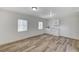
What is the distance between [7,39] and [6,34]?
2.9 inches

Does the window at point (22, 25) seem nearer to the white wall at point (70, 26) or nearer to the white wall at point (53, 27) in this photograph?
the white wall at point (53, 27)

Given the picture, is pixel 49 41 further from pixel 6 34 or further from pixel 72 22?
pixel 6 34

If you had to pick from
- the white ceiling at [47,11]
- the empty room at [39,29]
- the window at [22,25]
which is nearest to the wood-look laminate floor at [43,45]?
the empty room at [39,29]

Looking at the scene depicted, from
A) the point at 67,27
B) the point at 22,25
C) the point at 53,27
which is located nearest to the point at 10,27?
the point at 22,25

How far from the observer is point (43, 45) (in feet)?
3.90

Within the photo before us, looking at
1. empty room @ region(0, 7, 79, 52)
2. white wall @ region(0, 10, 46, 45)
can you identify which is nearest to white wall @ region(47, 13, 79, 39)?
empty room @ region(0, 7, 79, 52)

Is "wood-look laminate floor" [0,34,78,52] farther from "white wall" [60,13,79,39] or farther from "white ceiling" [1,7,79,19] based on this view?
"white ceiling" [1,7,79,19]

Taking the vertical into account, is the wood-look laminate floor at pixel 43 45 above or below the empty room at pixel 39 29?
below

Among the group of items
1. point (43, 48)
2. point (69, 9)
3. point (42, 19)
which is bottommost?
point (43, 48)

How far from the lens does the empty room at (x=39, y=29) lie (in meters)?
1.10

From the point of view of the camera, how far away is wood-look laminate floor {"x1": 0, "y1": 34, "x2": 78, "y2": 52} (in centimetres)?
114

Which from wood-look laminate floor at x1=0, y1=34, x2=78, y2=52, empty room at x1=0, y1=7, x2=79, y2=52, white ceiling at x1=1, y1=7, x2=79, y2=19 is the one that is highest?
white ceiling at x1=1, y1=7, x2=79, y2=19
